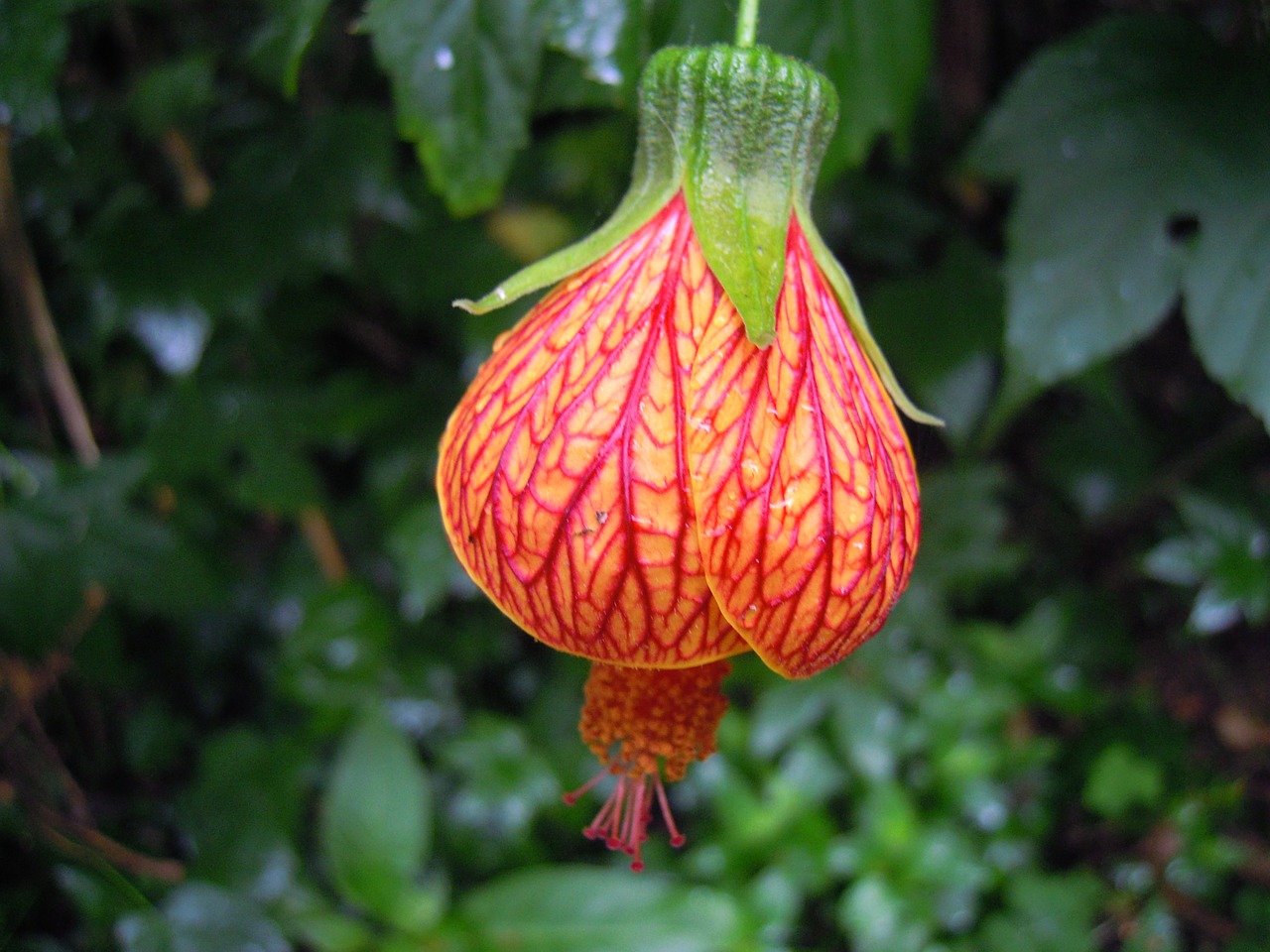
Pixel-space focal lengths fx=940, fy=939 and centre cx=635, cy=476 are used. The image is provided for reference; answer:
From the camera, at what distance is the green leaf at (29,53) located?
0.55 metres

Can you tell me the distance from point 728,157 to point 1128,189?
340 millimetres

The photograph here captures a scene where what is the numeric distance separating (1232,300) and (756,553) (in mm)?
398

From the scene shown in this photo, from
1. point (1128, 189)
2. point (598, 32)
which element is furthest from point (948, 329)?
point (598, 32)

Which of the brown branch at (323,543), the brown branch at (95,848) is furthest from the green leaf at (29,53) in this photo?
the brown branch at (95,848)

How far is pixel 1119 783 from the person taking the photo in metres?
1.32

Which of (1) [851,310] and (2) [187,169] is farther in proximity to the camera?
(2) [187,169]

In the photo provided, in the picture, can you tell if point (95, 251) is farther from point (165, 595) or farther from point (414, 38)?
point (414, 38)

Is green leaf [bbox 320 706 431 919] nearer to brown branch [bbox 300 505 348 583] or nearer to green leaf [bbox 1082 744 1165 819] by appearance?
brown branch [bbox 300 505 348 583]

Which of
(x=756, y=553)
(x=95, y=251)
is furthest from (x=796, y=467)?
(x=95, y=251)

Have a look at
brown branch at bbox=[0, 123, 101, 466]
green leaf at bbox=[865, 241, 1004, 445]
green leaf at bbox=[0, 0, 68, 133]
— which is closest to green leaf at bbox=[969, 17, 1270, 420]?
green leaf at bbox=[865, 241, 1004, 445]

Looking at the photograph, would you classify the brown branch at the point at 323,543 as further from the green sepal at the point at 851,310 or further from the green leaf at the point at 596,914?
the green sepal at the point at 851,310

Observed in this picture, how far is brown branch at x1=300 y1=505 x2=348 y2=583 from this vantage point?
1174mm

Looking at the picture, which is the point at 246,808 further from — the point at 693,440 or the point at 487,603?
the point at 693,440

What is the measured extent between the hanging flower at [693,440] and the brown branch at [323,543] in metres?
0.81
